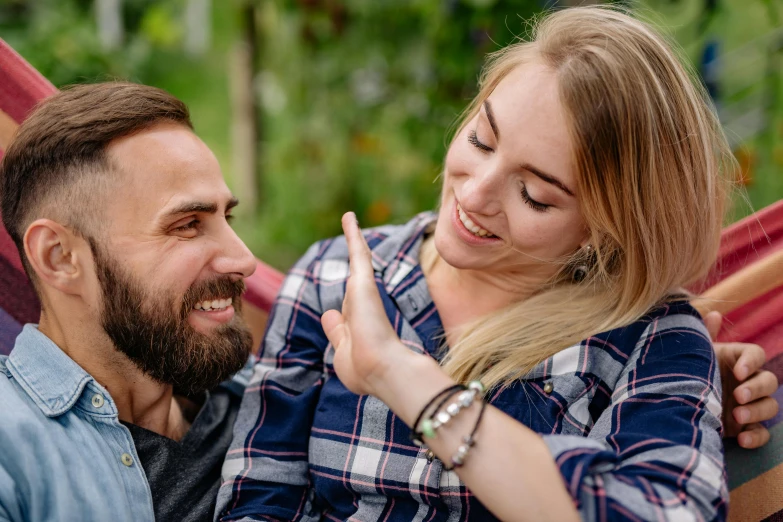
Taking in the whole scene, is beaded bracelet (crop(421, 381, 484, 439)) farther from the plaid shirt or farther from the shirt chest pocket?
the shirt chest pocket

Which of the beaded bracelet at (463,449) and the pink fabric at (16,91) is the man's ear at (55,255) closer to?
the pink fabric at (16,91)

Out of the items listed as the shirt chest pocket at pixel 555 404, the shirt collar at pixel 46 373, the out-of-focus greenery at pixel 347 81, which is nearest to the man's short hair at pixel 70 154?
the shirt collar at pixel 46 373

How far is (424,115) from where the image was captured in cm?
353

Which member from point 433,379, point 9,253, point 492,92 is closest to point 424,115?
point 492,92

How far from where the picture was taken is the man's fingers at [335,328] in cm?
138

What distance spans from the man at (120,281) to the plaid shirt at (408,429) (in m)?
0.14

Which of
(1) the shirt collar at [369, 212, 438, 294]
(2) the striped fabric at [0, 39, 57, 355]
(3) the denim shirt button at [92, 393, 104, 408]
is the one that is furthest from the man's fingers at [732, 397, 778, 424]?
(2) the striped fabric at [0, 39, 57, 355]

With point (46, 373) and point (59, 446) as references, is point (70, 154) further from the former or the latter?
point (59, 446)

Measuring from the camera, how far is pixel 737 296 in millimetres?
1814

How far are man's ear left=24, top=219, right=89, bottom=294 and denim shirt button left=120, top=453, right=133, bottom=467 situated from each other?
353 mm

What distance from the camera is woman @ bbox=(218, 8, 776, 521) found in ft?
4.13

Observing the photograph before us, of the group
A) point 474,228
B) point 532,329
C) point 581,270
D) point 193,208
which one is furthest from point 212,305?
point 581,270

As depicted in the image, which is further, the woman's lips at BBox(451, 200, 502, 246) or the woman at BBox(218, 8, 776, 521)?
the woman's lips at BBox(451, 200, 502, 246)

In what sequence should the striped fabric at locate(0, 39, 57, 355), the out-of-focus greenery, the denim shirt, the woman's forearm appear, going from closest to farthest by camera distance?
the woman's forearm, the denim shirt, the striped fabric at locate(0, 39, 57, 355), the out-of-focus greenery
